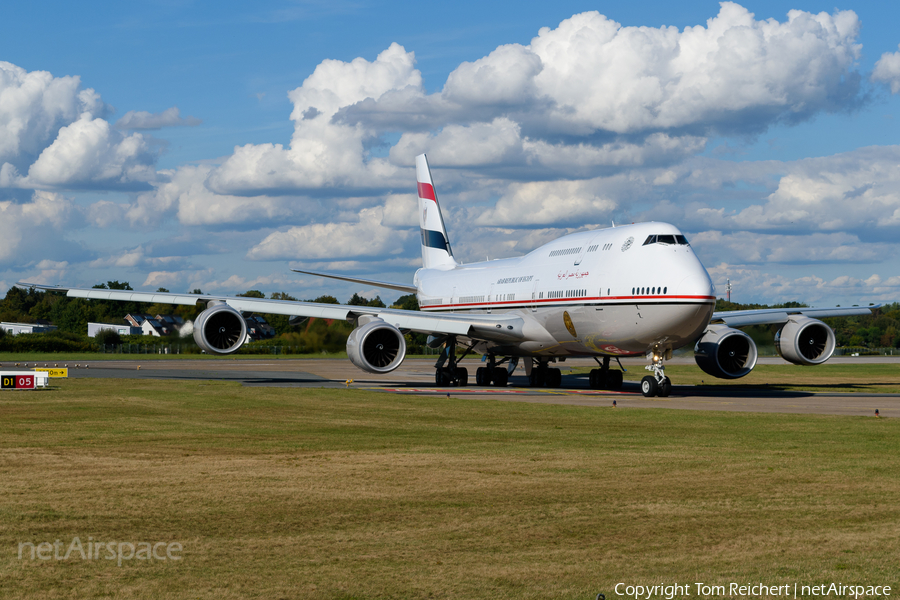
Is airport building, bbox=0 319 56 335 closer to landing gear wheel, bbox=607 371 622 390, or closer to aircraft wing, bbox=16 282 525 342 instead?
aircraft wing, bbox=16 282 525 342

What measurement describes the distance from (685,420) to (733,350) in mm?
12100

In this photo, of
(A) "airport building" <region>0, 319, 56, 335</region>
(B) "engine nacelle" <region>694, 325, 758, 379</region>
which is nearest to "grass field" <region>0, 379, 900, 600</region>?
(B) "engine nacelle" <region>694, 325, 758, 379</region>

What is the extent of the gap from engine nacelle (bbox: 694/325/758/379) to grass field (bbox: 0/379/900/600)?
11766 mm

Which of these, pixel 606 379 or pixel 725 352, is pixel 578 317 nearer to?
pixel 606 379

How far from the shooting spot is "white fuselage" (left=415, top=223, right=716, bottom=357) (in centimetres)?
2761

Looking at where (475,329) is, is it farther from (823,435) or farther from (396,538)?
(396,538)

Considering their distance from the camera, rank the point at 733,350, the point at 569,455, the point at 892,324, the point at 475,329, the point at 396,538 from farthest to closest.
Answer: the point at 892,324
the point at 475,329
the point at 733,350
the point at 569,455
the point at 396,538

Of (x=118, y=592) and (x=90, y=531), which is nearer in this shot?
(x=118, y=592)

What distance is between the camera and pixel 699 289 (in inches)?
1071

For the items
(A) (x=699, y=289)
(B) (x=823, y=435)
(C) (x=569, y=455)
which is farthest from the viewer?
(A) (x=699, y=289)

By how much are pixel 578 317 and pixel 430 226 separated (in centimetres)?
1874

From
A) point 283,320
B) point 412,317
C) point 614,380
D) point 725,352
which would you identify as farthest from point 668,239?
point 283,320

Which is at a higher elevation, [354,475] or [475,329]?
[475,329]

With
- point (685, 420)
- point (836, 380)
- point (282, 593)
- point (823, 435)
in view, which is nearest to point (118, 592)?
point (282, 593)
